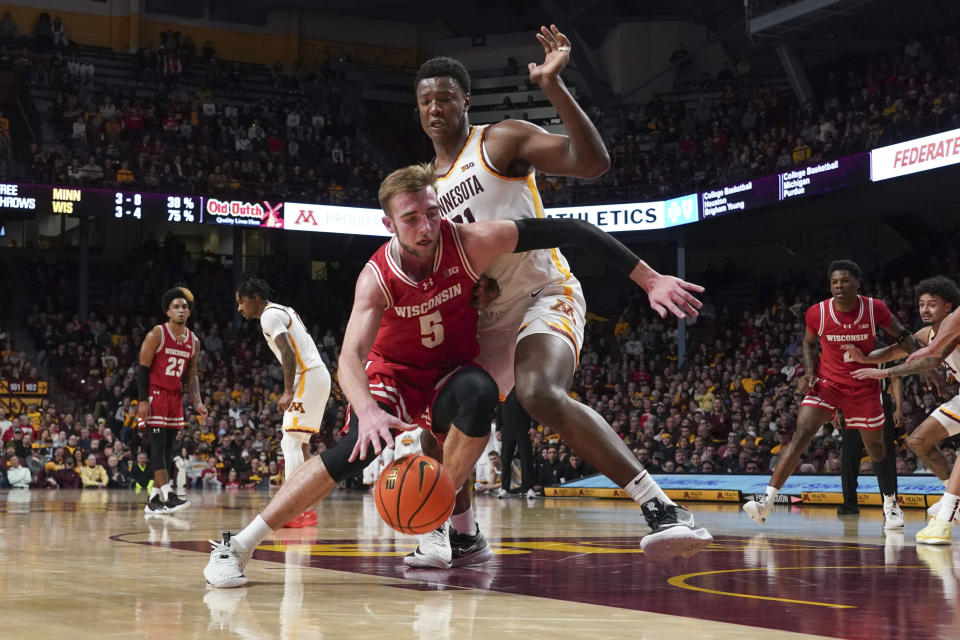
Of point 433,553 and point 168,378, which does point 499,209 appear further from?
point 168,378

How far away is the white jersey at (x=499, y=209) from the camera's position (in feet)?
15.0

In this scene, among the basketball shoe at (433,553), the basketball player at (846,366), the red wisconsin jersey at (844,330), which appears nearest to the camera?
the basketball shoe at (433,553)

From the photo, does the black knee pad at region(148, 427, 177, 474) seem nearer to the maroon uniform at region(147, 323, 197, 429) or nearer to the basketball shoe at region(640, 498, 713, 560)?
the maroon uniform at region(147, 323, 197, 429)

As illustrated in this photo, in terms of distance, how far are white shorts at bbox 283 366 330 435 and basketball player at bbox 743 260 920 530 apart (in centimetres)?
340

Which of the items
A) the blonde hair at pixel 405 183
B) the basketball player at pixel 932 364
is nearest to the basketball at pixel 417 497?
the blonde hair at pixel 405 183

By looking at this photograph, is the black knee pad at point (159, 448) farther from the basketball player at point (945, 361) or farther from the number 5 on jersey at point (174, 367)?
the basketball player at point (945, 361)

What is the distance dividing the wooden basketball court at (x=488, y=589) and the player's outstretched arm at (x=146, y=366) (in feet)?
7.42

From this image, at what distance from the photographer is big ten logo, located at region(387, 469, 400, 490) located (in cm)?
363

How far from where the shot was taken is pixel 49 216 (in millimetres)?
25766

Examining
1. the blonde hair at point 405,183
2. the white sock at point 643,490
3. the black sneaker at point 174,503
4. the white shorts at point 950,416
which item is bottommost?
the black sneaker at point 174,503

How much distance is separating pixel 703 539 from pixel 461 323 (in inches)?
47.9

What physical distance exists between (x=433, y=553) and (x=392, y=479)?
3.02 feet

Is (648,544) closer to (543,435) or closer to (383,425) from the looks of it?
(383,425)

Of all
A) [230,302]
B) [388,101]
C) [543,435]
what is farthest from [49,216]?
[543,435]
